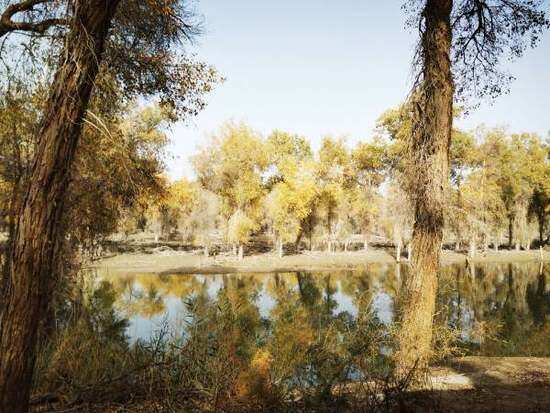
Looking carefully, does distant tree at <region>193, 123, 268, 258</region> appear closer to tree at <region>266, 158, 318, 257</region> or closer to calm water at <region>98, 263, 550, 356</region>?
tree at <region>266, 158, 318, 257</region>

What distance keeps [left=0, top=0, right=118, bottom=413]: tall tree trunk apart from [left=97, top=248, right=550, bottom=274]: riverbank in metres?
30.0

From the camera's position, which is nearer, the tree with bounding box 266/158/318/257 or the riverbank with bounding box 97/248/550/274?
the riverbank with bounding box 97/248/550/274

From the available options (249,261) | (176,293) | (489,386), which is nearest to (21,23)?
(489,386)

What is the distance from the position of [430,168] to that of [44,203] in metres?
6.42

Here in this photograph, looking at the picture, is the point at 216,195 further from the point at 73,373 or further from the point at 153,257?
the point at 73,373

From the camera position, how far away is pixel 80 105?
4.51 metres

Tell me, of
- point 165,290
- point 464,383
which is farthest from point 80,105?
point 165,290

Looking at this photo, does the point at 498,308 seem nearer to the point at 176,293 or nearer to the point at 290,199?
the point at 176,293

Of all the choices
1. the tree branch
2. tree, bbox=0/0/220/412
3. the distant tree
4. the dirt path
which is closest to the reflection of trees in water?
the dirt path

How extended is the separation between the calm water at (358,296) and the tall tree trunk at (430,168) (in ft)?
3.70

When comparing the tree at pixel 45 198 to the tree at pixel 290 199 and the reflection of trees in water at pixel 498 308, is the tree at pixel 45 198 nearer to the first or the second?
the reflection of trees in water at pixel 498 308

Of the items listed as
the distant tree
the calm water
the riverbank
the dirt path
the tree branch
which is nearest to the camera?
the dirt path

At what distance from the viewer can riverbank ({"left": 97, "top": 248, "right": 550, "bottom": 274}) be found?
118 feet

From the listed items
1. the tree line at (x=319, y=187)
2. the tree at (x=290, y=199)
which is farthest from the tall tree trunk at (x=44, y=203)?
the tree at (x=290, y=199)
